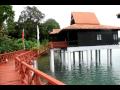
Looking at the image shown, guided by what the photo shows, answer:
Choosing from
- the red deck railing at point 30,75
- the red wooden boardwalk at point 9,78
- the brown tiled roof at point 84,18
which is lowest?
the red wooden boardwalk at point 9,78

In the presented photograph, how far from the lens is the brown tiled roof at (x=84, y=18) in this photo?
28.4 m

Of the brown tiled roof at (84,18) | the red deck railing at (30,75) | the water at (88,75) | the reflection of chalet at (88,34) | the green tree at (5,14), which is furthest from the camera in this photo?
the brown tiled roof at (84,18)

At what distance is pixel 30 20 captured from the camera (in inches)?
2229

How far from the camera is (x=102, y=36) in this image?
26.8m

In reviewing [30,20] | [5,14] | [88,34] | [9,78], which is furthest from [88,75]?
[30,20]

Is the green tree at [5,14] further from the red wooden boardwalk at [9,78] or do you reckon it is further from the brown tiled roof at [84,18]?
the red wooden boardwalk at [9,78]

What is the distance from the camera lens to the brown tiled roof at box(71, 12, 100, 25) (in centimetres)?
2841

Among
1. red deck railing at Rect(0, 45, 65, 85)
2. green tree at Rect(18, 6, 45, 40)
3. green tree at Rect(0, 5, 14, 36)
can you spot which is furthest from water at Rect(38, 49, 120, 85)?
green tree at Rect(18, 6, 45, 40)

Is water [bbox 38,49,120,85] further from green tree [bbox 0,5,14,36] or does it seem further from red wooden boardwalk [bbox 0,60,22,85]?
red wooden boardwalk [bbox 0,60,22,85]

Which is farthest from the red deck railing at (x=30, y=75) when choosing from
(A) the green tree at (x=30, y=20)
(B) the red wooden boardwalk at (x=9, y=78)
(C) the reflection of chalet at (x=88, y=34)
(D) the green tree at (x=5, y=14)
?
(A) the green tree at (x=30, y=20)

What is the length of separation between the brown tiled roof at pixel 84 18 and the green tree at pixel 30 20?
76.5ft

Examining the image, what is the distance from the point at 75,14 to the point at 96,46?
519cm
